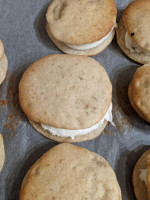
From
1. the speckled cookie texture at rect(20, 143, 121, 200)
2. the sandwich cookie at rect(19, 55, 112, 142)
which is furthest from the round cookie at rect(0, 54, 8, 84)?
the speckled cookie texture at rect(20, 143, 121, 200)

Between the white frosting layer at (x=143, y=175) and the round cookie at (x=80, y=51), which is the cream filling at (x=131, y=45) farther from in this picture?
the white frosting layer at (x=143, y=175)

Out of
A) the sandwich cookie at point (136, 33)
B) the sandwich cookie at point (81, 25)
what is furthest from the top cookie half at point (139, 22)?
the sandwich cookie at point (81, 25)

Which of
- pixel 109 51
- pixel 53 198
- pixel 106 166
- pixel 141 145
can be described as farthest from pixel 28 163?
pixel 109 51

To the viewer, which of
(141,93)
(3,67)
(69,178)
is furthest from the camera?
(3,67)

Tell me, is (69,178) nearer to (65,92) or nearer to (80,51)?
(65,92)

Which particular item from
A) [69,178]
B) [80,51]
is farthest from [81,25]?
[69,178]
